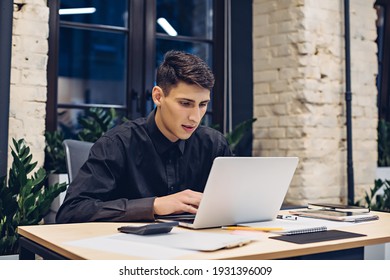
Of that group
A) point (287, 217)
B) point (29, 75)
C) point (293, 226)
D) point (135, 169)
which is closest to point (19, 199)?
point (29, 75)

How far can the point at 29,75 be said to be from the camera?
267cm

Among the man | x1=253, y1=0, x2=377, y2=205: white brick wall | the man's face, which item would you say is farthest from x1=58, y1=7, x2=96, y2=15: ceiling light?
the man's face

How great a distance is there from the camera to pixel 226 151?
2094 mm

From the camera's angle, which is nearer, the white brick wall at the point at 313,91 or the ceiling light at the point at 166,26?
the white brick wall at the point at 313,91

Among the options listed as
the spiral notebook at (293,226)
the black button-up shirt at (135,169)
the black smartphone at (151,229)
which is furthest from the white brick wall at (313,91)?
the black smartphone at (151,229)

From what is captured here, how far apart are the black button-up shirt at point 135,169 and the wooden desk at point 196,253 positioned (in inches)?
7.3

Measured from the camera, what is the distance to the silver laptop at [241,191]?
1.30 m

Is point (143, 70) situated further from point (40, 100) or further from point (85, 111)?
point (40, 100)

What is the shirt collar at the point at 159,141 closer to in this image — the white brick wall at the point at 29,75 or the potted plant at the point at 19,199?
the potted plant at the point at 19,199

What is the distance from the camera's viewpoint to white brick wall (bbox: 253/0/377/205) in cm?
329

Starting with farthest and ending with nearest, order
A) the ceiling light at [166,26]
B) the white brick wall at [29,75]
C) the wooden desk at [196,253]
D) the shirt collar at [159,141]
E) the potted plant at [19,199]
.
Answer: the ceiling light at [166,26] < the white brick wall at [29,75] < the potted plant at [19,199] < the shirt collar at [159,141] < the wooden desk at [196,253]

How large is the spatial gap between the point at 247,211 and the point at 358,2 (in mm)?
2592

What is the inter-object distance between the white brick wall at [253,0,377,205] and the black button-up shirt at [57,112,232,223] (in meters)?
1.37

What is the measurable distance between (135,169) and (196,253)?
794mm
